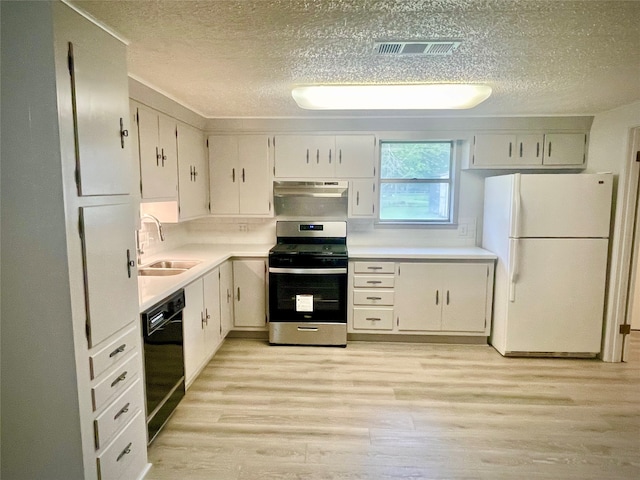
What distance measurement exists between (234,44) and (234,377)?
240 centimetres

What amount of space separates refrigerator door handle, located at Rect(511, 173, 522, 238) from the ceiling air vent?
169 centimetres

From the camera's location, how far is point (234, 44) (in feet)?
5.86

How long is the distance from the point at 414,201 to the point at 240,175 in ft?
6.19

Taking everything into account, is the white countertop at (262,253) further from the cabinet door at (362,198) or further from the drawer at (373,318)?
the drawer at (373,318)

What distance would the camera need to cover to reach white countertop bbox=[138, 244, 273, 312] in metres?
Answer: 2.14

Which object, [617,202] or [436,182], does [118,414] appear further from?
[617,202]

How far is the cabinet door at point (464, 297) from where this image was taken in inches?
139

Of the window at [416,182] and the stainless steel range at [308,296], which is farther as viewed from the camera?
the window at [416,182]

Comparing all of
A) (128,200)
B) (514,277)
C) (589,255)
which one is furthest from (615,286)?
(128,200)

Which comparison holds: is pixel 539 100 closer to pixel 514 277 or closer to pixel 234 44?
pixel 514 277

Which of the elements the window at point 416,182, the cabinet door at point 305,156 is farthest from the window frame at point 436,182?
the cabinet door at point 305,156

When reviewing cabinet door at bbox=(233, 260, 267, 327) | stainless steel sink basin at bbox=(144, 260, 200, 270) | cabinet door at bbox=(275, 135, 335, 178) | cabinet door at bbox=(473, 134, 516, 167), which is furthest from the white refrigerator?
stainless steel sink basin at bbox=(144, 260, 200, 270)

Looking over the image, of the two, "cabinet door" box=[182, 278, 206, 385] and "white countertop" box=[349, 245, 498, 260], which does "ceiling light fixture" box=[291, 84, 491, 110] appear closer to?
"white countertop" box=[349, 245, 498, 260]

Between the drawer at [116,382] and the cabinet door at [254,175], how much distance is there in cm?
220
